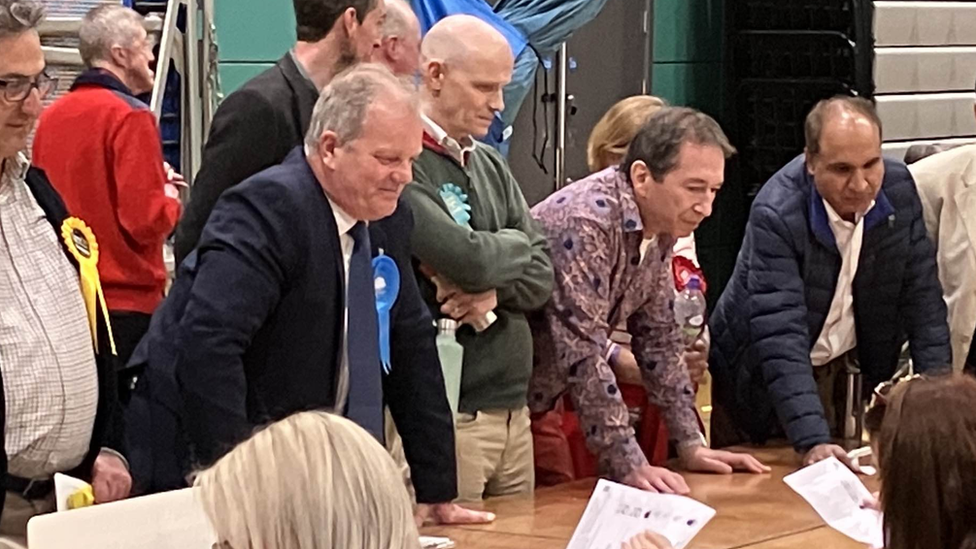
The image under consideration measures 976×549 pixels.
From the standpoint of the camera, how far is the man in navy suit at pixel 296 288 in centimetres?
260

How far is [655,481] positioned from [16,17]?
1.59 meters

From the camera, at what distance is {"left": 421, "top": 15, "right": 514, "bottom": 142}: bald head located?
3.24 m

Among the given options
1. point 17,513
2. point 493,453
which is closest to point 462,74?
point 493,453

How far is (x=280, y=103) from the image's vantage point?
3.08m

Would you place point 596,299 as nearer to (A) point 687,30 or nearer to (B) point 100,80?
(B) point 100,80

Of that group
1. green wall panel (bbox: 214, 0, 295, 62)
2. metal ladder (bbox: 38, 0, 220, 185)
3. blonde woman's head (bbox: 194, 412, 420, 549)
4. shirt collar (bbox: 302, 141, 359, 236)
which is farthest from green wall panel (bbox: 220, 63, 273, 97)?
blonde woman's head (bbox: 194, 412, 420, 549)

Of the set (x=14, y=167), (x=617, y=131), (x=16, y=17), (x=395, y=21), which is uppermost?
(x=16, y=17)

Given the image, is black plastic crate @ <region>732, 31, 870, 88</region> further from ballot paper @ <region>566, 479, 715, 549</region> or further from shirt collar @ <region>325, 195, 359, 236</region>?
shirt collar @ <region>325, 195, 359, 236</region>

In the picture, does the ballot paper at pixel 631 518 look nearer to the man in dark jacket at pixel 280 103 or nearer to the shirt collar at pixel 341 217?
the shirt collar at pixel 341 217

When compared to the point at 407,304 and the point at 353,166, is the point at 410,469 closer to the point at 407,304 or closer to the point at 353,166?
the point at 407,304

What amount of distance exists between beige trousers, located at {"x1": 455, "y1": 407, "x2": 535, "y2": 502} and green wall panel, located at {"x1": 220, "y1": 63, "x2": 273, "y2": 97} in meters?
2.75

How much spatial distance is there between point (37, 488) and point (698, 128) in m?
1.52

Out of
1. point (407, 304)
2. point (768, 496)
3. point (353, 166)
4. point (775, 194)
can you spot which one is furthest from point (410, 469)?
point (775, 194)

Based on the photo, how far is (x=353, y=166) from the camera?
269cm
